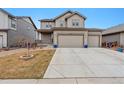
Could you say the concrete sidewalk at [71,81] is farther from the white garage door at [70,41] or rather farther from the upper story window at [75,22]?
the upper story window at [75,22]

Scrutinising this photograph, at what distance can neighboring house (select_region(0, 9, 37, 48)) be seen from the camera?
21.2 meters

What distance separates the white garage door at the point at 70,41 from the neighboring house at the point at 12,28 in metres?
8.02

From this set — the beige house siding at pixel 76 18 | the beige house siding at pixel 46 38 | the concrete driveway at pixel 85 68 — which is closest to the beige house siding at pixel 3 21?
the beige house siding at pixel 46 38

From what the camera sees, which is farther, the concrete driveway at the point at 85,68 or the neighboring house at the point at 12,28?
the neighboring house at the point at 12,28

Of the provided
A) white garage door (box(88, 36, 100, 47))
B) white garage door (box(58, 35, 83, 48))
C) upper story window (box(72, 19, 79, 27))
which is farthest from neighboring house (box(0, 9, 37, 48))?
white garage door (box(88, 36, 100, 47))

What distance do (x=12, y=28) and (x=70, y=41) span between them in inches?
430

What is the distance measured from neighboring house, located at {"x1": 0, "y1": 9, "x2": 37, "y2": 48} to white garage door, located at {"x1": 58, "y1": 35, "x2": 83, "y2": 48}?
8.02 metres

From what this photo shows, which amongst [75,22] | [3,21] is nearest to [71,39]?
[75,22]

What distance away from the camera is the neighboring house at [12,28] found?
21200 millimetres

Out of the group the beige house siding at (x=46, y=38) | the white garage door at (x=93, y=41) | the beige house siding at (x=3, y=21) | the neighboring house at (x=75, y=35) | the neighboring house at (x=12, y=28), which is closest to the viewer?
the neighboring house at (x=12, y=28)

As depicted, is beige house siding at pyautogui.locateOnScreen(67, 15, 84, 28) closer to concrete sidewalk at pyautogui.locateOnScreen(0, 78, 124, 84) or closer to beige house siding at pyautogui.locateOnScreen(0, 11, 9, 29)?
beige house siding at pyautogui.locateOnScreen(0, 11, 9, 29)

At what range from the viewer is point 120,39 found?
24172 mm
